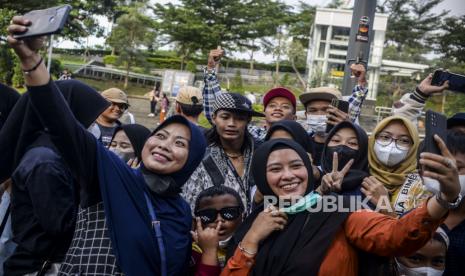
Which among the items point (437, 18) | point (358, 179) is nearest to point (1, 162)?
point (358, 179)

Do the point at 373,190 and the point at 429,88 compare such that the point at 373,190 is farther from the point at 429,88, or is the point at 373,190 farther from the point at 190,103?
the point at 190,103

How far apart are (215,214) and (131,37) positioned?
112 feet

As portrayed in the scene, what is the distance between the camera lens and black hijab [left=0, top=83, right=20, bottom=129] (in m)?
2.94

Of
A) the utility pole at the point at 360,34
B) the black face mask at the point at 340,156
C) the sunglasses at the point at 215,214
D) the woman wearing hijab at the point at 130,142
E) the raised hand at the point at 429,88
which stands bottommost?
the sunglasses at the point at 215,214

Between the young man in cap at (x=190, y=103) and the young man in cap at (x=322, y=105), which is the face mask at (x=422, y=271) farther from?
the young man in cap at (x=190, y=103)

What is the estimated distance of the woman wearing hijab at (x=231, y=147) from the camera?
3.61 m

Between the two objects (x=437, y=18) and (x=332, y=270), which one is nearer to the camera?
(x=332, y=270)

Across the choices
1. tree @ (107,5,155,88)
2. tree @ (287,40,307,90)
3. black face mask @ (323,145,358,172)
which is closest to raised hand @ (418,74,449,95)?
black face mask @ (323,145,358,172)

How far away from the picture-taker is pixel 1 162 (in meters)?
2.51

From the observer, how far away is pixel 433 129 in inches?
74.0

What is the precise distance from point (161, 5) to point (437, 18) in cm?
2337

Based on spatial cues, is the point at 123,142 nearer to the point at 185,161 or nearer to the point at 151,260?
the point at 185,161

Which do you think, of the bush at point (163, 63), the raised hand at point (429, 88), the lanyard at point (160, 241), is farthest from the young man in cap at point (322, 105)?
the bush at point (163, 63)

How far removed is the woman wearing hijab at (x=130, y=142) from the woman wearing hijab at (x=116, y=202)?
3.60 ft
